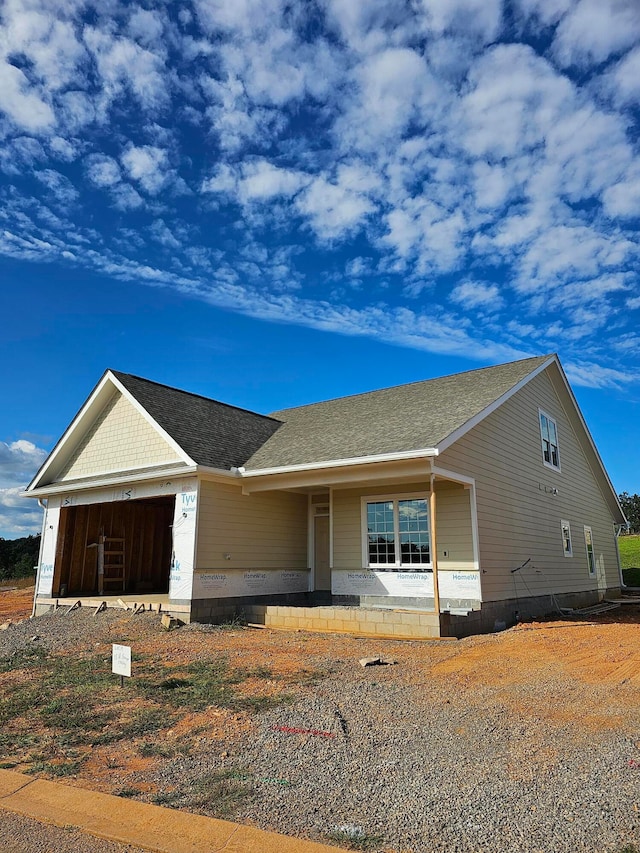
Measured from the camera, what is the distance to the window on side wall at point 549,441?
1658cm

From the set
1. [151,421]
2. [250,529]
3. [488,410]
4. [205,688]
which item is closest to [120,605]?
[250,529]

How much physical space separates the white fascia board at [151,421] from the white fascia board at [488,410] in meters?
5.31

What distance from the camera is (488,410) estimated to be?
13.0 m

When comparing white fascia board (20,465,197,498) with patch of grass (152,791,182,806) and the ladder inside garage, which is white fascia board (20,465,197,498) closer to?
the ladder inside garage

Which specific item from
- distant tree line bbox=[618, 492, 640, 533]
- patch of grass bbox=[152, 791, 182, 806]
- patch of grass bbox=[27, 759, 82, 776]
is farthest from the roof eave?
distant tree line bbox=[618, 492, 640, 533]

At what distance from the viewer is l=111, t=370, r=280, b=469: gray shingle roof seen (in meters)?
13.5

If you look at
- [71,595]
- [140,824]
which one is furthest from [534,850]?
[71,595]

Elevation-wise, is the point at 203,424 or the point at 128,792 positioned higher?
the point at 203,424

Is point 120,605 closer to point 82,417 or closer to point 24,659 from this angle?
point 24,659

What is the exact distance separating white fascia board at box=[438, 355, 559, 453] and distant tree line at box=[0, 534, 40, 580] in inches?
1136

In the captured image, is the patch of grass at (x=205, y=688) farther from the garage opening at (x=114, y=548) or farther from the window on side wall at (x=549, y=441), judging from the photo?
the window on side wall at (x=549, y=441)

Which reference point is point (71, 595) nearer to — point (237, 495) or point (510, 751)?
point (237, 495)

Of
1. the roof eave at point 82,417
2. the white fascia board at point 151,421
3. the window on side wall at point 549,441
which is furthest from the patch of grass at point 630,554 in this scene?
the roof eave at point 82,417

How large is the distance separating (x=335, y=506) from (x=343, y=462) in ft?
9.64
